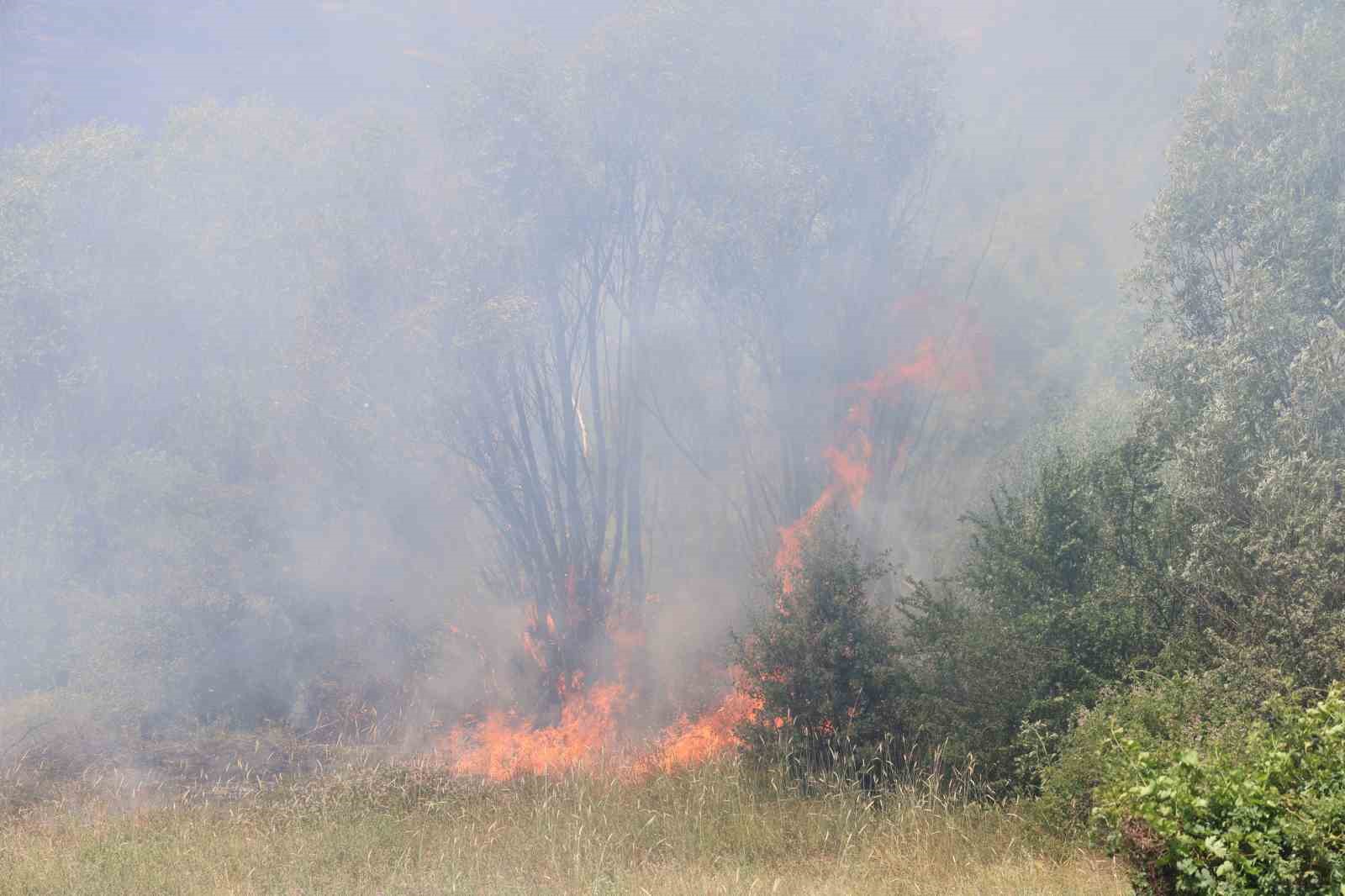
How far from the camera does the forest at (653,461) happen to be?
1296 cm

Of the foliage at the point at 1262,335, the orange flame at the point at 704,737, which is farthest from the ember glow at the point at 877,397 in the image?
the foliage at the point at 1262,335

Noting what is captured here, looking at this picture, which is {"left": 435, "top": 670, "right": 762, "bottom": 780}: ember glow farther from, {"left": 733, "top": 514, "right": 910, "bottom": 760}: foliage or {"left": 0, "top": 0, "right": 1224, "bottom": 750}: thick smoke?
{"left": 0, "top": 0, "right": 1224, "bottom": 750}: thick smoke

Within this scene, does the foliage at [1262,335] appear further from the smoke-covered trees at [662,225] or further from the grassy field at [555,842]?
the smoke-covered trees at [662,225]

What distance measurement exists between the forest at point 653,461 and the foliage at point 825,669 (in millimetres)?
65

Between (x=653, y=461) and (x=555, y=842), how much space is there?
78.5 feet

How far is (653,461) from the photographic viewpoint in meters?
35.7

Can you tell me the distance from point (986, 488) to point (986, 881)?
1797cm

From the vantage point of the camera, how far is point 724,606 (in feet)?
97.9

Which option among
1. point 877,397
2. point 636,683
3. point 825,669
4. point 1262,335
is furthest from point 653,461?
point 1262,335

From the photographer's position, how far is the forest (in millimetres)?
12961

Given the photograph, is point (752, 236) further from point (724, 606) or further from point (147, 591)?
point (147, 591)

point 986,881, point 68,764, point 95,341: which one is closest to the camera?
point 986,881

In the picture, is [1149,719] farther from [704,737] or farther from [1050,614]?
[704,737]

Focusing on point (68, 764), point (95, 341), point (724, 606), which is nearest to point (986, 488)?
point (724, 606)
